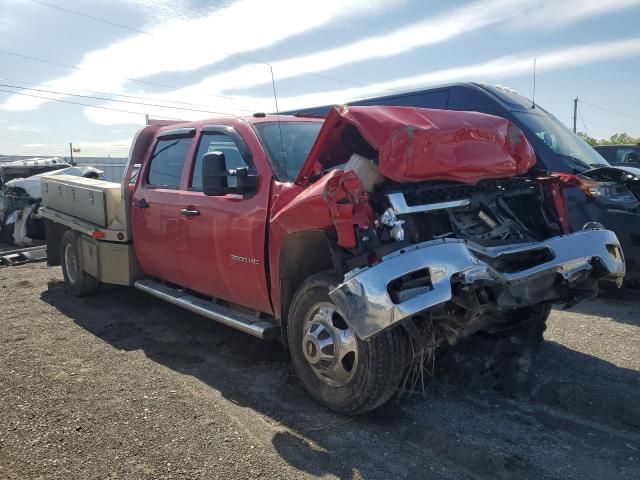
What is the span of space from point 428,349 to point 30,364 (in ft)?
10.7

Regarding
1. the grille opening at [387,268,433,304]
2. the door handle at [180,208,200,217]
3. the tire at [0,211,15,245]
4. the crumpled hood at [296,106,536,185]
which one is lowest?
the tire at [0,211,15,245]

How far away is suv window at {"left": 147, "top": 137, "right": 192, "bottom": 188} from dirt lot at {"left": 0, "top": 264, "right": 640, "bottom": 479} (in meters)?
1.51

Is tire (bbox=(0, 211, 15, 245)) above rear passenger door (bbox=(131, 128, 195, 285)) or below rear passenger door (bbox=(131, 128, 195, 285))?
below

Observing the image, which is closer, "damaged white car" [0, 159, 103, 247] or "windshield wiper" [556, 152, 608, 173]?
"windshield wiper" [556, 152, 608, 173]

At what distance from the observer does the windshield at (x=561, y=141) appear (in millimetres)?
7012

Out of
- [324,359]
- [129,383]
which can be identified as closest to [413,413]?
[324,359]

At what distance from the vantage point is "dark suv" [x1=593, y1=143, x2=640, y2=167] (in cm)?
1043

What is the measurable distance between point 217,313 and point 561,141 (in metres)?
5.08

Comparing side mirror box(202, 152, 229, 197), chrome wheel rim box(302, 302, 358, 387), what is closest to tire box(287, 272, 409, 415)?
chrome wheel rim box(302, 302, 358, 387)

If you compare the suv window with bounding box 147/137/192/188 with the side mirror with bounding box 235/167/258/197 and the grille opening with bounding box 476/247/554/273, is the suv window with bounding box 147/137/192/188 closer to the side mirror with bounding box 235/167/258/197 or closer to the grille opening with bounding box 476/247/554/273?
the side mirror with bounding box 235/167/258/197

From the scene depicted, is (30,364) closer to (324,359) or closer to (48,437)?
(48,437)

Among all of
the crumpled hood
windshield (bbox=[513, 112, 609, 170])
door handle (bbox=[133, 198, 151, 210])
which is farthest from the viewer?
windshield (bbox=[513, 112, 609, 170])

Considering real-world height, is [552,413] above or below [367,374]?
below

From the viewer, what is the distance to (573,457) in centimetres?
316
